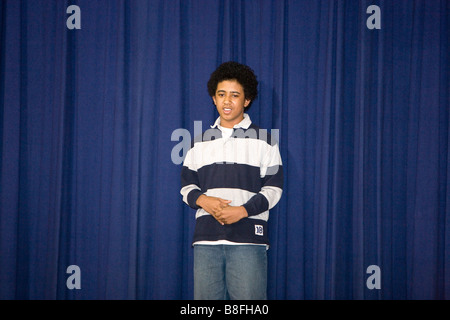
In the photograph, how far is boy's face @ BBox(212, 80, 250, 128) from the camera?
1865mm

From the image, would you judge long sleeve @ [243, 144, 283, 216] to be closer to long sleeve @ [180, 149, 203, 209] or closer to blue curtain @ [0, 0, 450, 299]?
long sleeve @ [180, 149, 203, 209]

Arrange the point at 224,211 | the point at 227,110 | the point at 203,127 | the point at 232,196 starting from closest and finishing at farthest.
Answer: the point at 224,211, the point at 232,196, the point at 227,110, the point at 203,127

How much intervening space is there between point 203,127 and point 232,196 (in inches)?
31.9

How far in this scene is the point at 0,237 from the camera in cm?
243

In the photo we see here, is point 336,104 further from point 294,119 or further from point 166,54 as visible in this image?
point 166,54

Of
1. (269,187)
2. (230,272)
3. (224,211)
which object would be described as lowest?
(230,272)

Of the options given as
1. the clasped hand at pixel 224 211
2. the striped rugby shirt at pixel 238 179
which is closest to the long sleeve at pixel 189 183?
the striped rugby shirt at pixel 238 179

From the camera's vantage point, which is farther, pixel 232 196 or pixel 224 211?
pixel 232 196

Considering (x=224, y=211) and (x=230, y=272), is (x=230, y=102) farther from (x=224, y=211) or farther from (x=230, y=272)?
(x=230, y=272)

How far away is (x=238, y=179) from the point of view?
1780mm

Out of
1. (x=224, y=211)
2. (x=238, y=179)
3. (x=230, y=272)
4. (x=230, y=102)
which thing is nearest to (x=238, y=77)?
(x=230, y=102)

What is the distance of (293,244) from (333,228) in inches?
11.4
